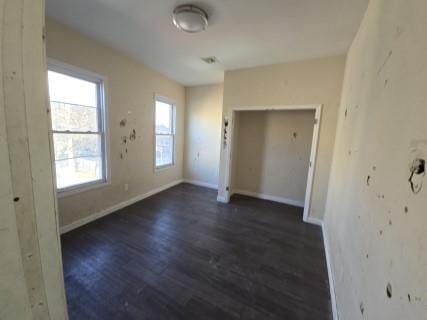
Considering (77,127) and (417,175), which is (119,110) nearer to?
(77,127)

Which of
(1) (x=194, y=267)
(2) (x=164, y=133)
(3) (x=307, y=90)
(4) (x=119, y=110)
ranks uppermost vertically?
(3) (x=307, y=90)

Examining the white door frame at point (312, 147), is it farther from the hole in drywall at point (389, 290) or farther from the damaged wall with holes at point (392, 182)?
the hole in drywall at point (389, 290)

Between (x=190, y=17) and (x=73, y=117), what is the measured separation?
2.00m

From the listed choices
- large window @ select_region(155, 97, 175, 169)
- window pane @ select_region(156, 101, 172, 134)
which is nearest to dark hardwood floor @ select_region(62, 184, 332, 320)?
large window @ select_region(155, 97, 175, 169)

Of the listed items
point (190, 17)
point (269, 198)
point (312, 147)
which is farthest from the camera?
point (269, 198)

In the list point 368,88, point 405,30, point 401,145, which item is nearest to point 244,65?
point 368,88

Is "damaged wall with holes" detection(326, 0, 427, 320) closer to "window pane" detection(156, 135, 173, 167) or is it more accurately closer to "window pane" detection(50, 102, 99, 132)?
"window pane" detection(50, 102, 99, 132)

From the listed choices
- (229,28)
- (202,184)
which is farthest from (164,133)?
(229,28)

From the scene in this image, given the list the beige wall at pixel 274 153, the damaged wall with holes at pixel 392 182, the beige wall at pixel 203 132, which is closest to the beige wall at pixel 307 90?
the beige wall at pixel 274 153

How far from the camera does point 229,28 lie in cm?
216

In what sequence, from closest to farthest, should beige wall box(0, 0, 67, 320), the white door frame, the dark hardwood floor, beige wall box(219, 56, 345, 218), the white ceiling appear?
beige wall box(0, 0, 67, 320), the dark hardwood floor, the white ceiling, beige wall box(219, 56, 345, 218), the white door frame

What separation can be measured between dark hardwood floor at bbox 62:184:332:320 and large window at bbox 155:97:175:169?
5.07 ft

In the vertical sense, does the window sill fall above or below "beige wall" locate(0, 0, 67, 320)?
below

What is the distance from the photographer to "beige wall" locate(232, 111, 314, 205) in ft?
12.1
